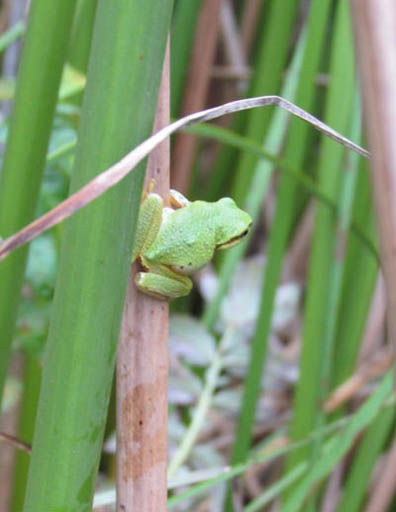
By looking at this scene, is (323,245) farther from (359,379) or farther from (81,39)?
(81,39)

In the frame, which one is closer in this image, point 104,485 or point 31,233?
point 31,233

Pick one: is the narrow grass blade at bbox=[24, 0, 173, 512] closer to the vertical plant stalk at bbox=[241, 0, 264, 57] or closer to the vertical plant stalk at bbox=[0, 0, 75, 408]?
the vertical plant stalk at bbox=[0, 0, 75, 408]

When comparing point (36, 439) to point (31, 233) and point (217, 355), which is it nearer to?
point (31, 233)

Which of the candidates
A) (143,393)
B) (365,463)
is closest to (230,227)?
(143,393)

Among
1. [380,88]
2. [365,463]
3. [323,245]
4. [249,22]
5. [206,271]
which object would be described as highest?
[249,22]

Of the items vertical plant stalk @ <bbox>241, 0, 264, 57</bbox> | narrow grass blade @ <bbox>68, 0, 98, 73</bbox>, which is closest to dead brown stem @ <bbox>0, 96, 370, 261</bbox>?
narrow grass blade @ <bbox>68, 0, 98, 73</bbox>

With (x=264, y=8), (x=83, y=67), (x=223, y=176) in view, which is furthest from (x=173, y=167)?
(x=83, y=67)
